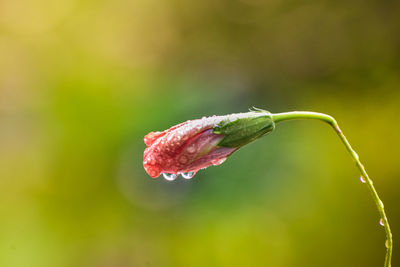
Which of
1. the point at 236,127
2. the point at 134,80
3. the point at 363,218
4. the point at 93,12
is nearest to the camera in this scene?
the point at 236,127

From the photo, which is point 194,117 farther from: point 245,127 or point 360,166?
point 360,166

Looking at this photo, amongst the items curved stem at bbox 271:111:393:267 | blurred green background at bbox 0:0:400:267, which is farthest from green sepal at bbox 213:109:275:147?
blurred green background at bbox 0:0:400:267

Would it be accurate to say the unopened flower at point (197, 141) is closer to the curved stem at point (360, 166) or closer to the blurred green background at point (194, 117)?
the curved stem at point (360, 166)

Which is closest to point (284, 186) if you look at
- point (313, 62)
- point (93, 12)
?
point (313, 62)

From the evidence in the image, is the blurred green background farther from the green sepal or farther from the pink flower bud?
the pink flower bud

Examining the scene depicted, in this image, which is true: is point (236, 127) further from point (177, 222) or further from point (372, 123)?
point (177, 222)

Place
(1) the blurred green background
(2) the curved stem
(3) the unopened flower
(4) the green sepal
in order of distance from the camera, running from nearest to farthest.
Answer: (2) the curved stem < (3) the unopened flower < (4) the green sepal < (1) the blurred green background

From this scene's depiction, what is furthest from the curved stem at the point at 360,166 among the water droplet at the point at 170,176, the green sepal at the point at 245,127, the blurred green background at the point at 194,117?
the blurred green background at the point at 194,117
